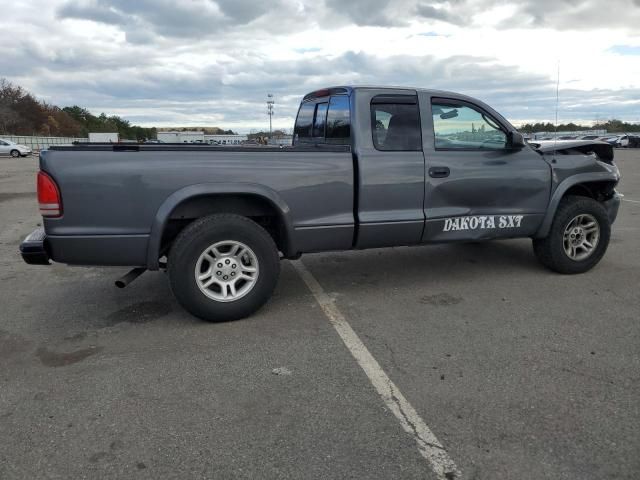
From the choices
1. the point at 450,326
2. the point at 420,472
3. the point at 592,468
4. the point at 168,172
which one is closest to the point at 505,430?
the point at 592,468

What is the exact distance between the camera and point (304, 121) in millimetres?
5844

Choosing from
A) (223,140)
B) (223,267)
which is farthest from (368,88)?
(223,140)

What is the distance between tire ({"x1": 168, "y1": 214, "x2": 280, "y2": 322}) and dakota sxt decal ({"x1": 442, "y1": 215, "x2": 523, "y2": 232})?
1.76m

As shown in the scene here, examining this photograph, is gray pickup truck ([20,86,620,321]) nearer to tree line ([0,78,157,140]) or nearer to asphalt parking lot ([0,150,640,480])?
asphalt parking lot ([0,150,640,480])

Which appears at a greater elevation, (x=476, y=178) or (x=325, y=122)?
Result: (x=325, y=122)

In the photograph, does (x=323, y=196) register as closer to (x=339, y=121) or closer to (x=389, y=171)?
(x=389, y=171)

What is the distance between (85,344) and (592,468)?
3.36 meters

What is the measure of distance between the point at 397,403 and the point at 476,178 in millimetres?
2663

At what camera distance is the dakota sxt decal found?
4881mm

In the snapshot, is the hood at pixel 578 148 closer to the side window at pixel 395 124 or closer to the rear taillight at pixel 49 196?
the side window at pixel 395 124

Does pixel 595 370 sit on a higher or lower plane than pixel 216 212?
lower

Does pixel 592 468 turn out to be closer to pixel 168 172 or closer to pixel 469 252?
pixel 168 172

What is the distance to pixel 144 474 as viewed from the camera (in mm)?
2393

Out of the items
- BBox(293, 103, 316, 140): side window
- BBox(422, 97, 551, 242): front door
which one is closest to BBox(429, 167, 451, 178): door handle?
BBox(422, 97, 551, 242): front door
